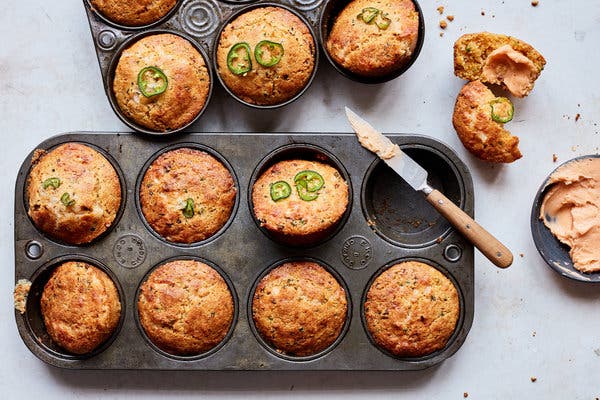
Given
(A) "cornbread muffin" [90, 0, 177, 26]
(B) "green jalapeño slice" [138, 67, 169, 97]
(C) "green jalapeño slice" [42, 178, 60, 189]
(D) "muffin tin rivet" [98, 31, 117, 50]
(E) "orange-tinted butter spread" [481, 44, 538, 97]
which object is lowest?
(C) "green jalapeño slice" [42, 178, 60, 189]

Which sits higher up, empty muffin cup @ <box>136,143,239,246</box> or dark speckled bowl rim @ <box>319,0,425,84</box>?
dark speckled bowl rim @ <box>319,0,425,84</box>

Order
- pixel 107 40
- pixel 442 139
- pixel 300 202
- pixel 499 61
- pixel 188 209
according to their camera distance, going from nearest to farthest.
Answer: pixel 300 202
pixel 188 209
pixel 107 40
pixel 499 61
pixel 442 139

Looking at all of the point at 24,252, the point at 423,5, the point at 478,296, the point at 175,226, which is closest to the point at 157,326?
the point at 175,226

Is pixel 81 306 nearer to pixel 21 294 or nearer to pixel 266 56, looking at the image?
pixel 21 294

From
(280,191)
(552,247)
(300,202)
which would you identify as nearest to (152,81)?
(280,191)

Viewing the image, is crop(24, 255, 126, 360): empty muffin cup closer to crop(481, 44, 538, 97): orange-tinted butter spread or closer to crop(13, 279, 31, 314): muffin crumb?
crop(13, 279, 31, 314): muffin crumb

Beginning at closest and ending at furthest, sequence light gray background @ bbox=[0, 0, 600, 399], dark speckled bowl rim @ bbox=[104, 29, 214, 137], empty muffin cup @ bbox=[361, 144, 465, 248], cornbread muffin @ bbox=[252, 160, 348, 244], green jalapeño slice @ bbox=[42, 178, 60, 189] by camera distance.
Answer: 1. cornbread muffin @ bbox=[252, 160, 348, 244]
2. green jalapeño slice @ bbox=[42, 178, 60, 189]
3. dark speckled bowl rim @ bbox=[104, 29, 214, 137]
4. empty muffin cup @ bbox=[361, 144, 465, 248]
5. light gray background @ bbox=[0, 0, 600, 399]

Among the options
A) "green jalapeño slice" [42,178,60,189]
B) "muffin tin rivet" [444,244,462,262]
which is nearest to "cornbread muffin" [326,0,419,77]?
"muffin tin rivet" [444,244,462,262]
